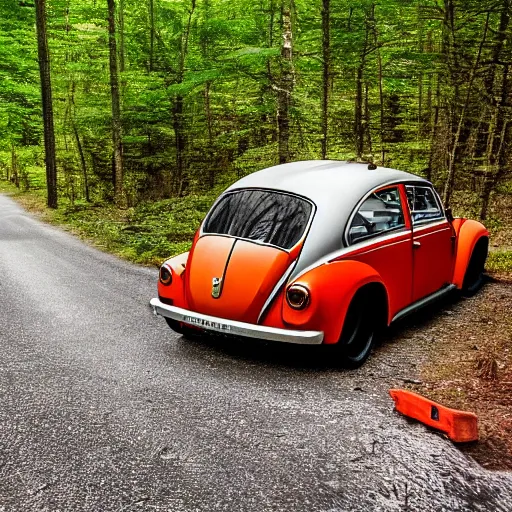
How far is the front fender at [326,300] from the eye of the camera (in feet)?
14.0

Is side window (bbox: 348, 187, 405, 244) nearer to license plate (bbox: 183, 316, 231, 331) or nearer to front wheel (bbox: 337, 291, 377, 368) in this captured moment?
front wheel (bbox: 337, 291, 377, 368)

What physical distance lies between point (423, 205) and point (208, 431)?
374 cm

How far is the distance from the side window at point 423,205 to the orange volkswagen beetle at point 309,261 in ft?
0.11

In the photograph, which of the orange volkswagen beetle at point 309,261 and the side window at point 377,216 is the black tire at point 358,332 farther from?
the side window at point 377,216

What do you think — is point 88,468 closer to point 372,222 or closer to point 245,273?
point 245,273

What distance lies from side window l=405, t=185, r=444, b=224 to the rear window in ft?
4.96

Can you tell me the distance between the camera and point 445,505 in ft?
8.94

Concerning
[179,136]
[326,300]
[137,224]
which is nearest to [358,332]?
[326,300]

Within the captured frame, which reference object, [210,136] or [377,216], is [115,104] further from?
[377,216]

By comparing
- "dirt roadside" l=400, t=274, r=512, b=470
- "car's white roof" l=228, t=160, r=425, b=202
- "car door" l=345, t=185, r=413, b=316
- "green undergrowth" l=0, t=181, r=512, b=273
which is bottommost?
"dirt roadside" l=400, t=274, r=512, b=470

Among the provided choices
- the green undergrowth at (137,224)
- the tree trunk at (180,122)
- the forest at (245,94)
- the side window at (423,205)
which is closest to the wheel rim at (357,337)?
the side window at (423,205)

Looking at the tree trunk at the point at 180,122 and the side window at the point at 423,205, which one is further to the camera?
the tree trunk at the point at 180,122

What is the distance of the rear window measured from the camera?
469cm

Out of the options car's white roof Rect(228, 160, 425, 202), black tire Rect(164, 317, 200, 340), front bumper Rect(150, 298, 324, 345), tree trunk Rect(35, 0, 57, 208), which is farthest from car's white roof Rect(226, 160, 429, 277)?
tree trunk Rect(35, 0, 57, 208)
